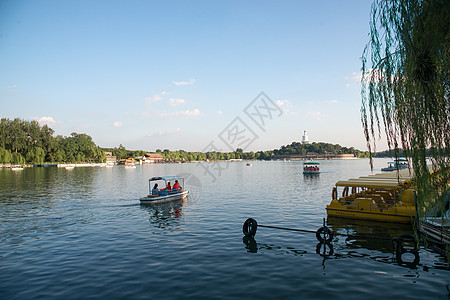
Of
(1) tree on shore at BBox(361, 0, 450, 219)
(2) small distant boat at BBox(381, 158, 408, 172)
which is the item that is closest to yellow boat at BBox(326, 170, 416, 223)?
(2) small distant boat at BBox(381, 158, 408, 172)

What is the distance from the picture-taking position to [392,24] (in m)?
10.3

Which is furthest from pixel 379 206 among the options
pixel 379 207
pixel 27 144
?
pixel 27 144

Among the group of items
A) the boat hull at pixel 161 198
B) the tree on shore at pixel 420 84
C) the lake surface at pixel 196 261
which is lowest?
the lake surface at pixel 196 261

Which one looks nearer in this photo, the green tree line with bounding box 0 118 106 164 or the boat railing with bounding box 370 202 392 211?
the boat railing with bounding box 370 202 392 211

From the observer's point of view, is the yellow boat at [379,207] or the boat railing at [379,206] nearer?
the yellow boat at [379,207]

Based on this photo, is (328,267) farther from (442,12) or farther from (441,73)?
A: (442,12)

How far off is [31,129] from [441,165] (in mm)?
172509

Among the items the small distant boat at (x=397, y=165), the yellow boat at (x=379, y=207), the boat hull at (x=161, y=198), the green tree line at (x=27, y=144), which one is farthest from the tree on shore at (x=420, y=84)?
the green tree line at (x=27, y=144)

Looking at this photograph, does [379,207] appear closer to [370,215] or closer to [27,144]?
[370,215]

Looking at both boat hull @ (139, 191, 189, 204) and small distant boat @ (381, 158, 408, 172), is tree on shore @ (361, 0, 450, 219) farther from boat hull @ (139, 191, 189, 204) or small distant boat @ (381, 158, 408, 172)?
boat hull @ (139, 191, 189, 204)

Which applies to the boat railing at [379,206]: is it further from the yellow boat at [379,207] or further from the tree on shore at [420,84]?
the tree on shore at [420,84]

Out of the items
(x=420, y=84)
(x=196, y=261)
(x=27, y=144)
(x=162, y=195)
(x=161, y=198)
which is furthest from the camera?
(x=27, y=144)

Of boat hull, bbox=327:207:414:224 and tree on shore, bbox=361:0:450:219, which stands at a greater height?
tree on shore, bbox=361:0:450:219

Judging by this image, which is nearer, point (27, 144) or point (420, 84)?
point (420, 84)
